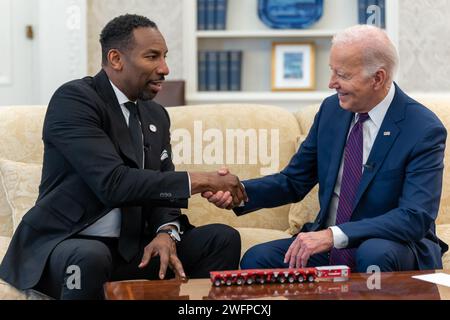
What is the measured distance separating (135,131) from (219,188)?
33 cm

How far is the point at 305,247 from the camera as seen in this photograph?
226 centimetres

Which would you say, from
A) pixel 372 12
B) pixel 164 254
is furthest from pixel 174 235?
pixel 372 12

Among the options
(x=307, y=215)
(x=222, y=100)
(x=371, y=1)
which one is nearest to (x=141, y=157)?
(x=307, y=215)

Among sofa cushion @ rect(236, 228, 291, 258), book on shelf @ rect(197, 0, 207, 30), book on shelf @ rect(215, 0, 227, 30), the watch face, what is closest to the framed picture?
book on shelf @ rect(215, 0, 227, 30)

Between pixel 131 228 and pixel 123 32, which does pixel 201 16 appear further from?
pixel 131 228

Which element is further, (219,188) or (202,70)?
(202,70)

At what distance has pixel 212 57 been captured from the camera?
192 inches

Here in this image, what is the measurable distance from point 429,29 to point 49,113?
2955 millimetres

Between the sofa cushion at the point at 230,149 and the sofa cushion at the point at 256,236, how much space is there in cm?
9

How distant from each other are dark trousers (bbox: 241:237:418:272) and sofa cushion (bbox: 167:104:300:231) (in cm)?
52

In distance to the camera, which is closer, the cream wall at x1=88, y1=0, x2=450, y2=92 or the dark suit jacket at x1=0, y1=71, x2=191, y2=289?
the dark suit jacket at x1=0, y1=71, x2=191, y2=289

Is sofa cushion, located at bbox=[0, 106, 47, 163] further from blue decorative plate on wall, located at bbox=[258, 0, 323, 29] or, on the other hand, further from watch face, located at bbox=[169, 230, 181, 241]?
blue decorative plate on wall, located at bbox=[258, 0, 323, 29]

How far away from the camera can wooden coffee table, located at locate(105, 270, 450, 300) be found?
1.86 metres

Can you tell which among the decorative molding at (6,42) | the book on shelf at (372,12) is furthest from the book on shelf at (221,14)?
the decorative molding at (6,42)
